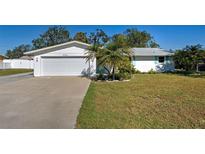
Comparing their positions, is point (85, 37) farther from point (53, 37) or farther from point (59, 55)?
point (59, 55)

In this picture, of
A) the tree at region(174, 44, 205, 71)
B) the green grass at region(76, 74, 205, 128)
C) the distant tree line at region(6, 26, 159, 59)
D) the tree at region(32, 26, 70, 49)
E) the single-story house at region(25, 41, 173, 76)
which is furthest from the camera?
the tree at region(32, 26, 70, 49)

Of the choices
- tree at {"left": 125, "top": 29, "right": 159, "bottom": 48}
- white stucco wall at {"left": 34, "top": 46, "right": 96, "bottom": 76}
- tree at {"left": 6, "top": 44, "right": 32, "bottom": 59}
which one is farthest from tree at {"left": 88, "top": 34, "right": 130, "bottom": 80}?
tree at {"left": 6, "top": 44, "right": 32, "bottom": 59}

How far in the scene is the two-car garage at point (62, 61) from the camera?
60.5ft

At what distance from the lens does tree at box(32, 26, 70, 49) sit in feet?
172

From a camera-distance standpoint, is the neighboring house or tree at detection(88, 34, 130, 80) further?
the neighboring house

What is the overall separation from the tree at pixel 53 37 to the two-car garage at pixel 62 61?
34.6 m

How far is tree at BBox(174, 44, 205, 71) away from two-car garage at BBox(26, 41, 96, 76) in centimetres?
1069

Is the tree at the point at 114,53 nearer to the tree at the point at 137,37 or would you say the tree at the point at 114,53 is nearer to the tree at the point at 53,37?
the tree at the point at 137,37

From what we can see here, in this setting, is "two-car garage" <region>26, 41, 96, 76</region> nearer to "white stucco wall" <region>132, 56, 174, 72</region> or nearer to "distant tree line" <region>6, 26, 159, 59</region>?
"white stucco wall" <region>132, 56, 174, 72</region>

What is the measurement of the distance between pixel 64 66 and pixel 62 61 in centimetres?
53

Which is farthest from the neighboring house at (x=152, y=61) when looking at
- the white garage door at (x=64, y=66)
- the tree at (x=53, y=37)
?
the tree at (x=53, y=37)

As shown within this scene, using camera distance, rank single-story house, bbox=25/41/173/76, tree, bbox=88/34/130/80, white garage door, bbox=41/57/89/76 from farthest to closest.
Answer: white garage door, bbox=41/57/89/76 < single-story house, bbox=25/41/173/76 < tree, bbox=88/34/130/80
